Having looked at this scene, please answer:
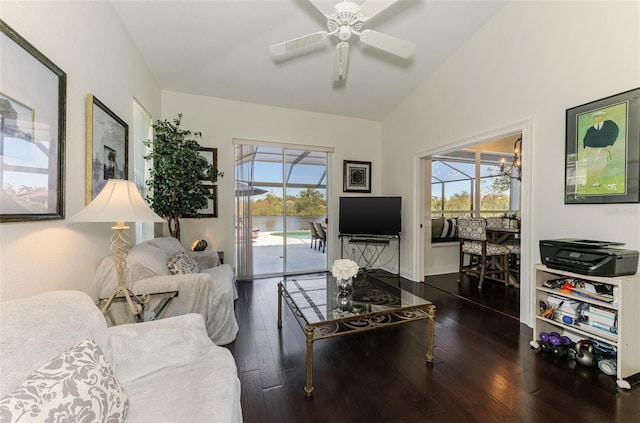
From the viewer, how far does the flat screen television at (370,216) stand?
4.37 m

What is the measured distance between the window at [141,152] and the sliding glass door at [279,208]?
122 centimetres

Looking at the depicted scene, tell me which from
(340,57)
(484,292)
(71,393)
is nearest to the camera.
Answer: (71,393)

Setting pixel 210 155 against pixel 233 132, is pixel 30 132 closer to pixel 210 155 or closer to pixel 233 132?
pixel 210 155

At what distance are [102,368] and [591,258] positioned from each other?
2.98 metres

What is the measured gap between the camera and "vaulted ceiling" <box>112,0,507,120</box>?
8.52 ft

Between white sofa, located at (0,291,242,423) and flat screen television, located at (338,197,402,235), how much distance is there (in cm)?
327

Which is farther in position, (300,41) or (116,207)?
(300,41)

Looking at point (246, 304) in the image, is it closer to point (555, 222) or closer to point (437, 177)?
point (555, 222)

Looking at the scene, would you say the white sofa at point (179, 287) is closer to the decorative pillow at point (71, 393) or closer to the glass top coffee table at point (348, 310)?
the glass top coffee table at point (348, 310)

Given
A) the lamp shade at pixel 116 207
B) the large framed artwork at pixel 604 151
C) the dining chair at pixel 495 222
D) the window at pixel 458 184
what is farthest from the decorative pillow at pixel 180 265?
the dining chair at pixel 495 222

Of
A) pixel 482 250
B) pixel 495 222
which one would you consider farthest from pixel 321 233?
pixel 495 222

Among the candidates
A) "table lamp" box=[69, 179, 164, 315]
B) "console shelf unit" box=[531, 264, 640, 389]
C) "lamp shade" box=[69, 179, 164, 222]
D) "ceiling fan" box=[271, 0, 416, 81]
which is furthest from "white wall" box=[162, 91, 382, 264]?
"console shelf unit" box=[531, 264, 640, 389]

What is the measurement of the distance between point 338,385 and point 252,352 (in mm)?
799

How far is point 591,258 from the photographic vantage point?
1.93m
